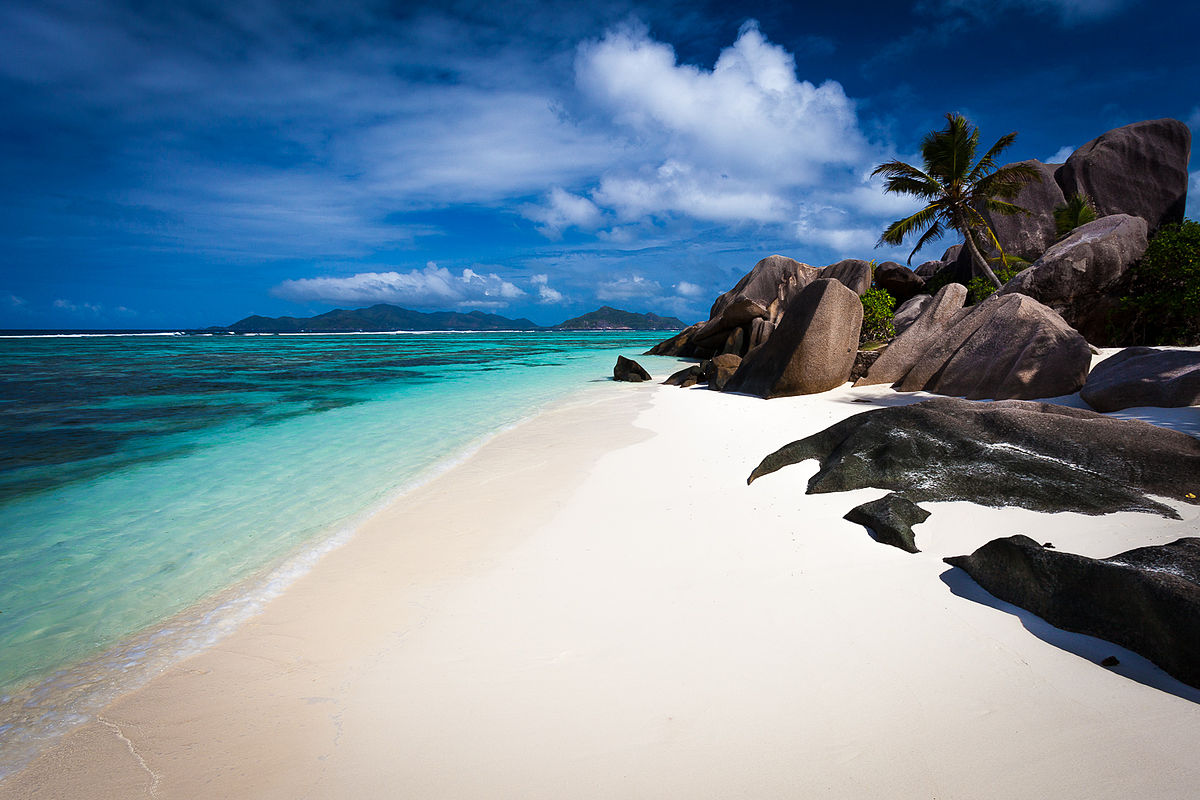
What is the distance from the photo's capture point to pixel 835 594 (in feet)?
9.89

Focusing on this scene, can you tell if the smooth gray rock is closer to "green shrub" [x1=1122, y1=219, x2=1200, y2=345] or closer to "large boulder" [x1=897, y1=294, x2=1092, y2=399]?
"large boulder" [x1=897, y1=294, x2=1092, y2=399]

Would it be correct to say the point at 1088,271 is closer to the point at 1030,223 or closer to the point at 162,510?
the point at 1030,223

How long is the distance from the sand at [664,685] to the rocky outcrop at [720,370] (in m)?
9.93

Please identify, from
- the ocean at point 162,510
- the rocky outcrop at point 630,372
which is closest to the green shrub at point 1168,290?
the rocky outcrop at point 630,372

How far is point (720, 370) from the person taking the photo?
Result: 14148 mm

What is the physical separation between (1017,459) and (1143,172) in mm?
34059

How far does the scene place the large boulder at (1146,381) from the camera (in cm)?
632

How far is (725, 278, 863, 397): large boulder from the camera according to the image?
445 inches

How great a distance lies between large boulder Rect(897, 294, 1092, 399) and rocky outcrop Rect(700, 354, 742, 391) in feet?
15.1

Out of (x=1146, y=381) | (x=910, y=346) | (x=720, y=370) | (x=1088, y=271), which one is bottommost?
(x=720, y=370)

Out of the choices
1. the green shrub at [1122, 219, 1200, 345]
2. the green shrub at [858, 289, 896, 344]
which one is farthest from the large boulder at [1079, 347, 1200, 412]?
the green shrub at [858, 289, 896, 344]

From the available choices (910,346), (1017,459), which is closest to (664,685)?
(1017,459)

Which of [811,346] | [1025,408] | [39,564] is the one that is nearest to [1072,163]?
[811,346]

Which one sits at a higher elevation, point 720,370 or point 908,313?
point 908,313
